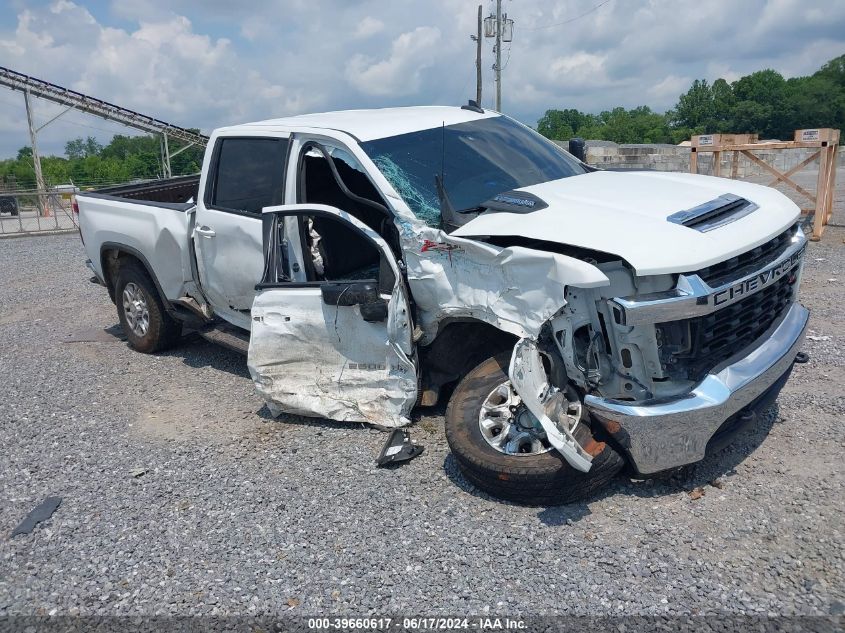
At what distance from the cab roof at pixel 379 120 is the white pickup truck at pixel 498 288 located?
0.03 metres

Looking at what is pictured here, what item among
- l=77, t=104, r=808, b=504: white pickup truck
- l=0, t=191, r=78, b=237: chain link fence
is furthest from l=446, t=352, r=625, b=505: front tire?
l=0, t=191, r=78, b=237: chain link fence

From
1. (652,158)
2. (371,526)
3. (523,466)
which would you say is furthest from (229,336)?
(652,158)

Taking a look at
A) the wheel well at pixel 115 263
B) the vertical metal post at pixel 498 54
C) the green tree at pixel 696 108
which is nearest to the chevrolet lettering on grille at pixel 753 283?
the wheel well at pixel 115 263

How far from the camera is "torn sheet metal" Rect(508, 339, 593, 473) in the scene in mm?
3422

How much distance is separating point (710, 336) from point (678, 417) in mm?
449

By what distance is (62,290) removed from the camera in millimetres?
10742

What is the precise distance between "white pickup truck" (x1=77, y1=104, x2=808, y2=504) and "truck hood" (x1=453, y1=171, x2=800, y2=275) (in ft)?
0.05

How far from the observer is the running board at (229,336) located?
18.5 ft

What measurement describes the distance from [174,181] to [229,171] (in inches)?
110

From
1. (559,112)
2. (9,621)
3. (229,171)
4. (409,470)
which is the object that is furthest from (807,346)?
(559,112)

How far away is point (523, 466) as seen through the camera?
3.64 m

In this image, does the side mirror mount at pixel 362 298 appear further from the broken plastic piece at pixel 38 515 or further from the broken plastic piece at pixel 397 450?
the broken plastic piece at pixel 38 515

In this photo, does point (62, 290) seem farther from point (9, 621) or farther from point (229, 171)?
point (9, 621)

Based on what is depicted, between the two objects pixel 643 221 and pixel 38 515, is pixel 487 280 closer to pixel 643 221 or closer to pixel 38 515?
pixel 643 221
